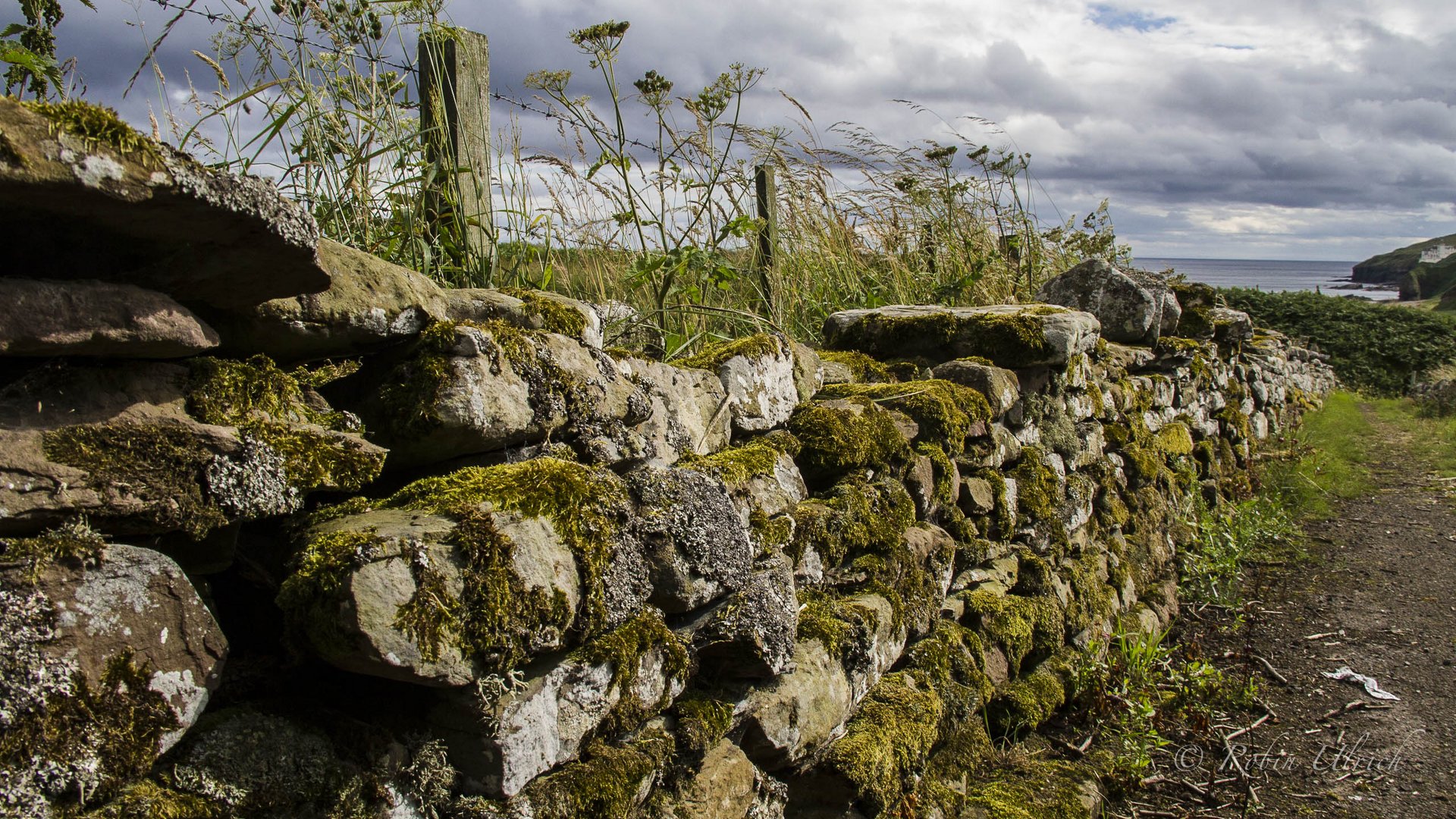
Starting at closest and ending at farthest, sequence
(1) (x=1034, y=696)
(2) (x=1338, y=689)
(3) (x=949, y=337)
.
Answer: (1) (x=1034, y=696)
(3) (x=949, y=337)
(2) (x=1338, y=689)

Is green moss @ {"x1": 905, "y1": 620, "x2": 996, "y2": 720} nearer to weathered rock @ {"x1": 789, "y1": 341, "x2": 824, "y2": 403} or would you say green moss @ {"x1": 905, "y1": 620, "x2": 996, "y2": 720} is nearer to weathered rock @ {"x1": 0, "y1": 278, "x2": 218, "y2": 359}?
weathered rock @ {"x1": 789, "y1": 341, "x2": 824, "y2": 403}

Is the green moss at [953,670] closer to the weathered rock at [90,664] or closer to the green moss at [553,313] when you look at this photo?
the green moss at [553,313]

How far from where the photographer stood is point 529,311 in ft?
6.74

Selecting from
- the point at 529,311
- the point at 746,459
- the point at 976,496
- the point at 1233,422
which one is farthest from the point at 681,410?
the point at 1233,422

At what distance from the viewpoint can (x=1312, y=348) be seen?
18.2 metres

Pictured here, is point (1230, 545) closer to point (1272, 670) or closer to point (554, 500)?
point (1272, 670)

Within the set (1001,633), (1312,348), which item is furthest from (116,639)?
(1312,348)

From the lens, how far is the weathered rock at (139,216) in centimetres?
113

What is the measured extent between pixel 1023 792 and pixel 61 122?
300 cm

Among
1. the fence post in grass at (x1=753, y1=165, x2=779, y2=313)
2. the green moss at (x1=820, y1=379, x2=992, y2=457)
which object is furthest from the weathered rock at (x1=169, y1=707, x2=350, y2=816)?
the fence post in grass at (x1=753, y1=165, x2=779, y2=313)

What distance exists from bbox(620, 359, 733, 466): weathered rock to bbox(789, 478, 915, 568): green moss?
0.32 meters

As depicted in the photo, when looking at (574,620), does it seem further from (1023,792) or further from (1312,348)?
(1312,348)

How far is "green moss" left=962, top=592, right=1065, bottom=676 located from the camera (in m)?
3.36

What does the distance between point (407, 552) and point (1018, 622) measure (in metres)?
2.72
